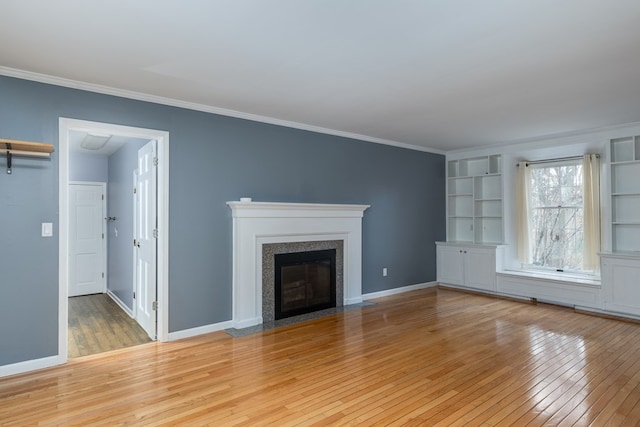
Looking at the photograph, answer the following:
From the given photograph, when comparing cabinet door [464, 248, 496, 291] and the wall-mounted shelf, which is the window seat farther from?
the wall-mounted shelf

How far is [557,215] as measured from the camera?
229 inches

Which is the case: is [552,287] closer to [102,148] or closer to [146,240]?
[146,240]

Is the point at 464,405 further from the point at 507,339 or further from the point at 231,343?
the point at 231,343

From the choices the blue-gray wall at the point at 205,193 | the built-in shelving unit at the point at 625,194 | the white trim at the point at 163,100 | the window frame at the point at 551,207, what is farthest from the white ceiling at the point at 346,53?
the window frame at the point at 551,207

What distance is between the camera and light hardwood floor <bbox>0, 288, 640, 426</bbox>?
2422 millimetres

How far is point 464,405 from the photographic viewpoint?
99.9 inches

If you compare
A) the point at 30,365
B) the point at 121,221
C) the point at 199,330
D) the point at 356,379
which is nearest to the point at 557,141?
the point at 356,379

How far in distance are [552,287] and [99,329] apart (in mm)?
6116

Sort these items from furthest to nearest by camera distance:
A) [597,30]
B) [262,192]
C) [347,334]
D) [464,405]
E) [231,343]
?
[262,192], [347,334], [231,343], [464,405], [597,30]

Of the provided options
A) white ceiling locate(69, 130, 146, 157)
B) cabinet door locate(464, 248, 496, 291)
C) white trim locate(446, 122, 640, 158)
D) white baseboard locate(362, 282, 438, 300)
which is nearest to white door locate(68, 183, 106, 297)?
white ceiling locate(69, 130, 146, 157)

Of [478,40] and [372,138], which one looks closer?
[478,40]

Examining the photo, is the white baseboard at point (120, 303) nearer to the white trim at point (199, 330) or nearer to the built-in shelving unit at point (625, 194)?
the white trim at point (199, 330)

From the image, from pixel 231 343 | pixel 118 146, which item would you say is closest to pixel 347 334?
pixel 231 343

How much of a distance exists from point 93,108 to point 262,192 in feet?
6.42
